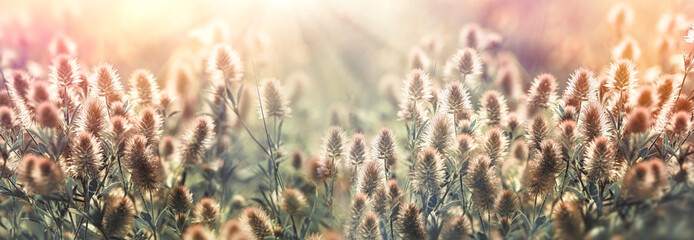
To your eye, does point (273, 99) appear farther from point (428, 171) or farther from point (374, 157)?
point (428, 171)

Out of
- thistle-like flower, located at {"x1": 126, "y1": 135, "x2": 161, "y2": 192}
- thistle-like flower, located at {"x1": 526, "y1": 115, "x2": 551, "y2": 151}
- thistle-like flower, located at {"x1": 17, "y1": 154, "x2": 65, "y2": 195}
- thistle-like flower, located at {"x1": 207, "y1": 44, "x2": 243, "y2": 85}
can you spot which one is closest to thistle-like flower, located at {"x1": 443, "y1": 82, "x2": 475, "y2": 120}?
thistle-like flower, located at {"x1": 526, "y1": 115, "x2": 551, "y2": 151}

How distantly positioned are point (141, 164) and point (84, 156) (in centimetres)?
16

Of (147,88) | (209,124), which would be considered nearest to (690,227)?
(209,124)

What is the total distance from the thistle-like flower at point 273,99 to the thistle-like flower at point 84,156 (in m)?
0.75

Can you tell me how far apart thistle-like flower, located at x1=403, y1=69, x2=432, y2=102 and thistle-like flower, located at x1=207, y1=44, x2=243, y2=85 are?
0.73m

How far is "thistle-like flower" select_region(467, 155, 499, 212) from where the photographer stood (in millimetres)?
1446

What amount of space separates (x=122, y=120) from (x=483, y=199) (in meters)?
1.21

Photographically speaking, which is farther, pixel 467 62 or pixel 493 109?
pixel 467 62

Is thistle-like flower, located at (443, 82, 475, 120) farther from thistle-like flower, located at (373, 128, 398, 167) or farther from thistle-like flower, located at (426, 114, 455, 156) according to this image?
thistle-like flower, located at (373, 128, 398, 167)

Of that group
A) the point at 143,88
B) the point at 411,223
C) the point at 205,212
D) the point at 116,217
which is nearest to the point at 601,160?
the point at 411,223

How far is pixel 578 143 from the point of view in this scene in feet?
4.83

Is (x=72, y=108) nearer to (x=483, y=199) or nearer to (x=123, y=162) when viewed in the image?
(x=123, y=162)

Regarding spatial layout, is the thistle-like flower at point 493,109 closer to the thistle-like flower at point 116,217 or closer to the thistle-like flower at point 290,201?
the thistle-like flower at point 290,201

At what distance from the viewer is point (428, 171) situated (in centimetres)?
149
